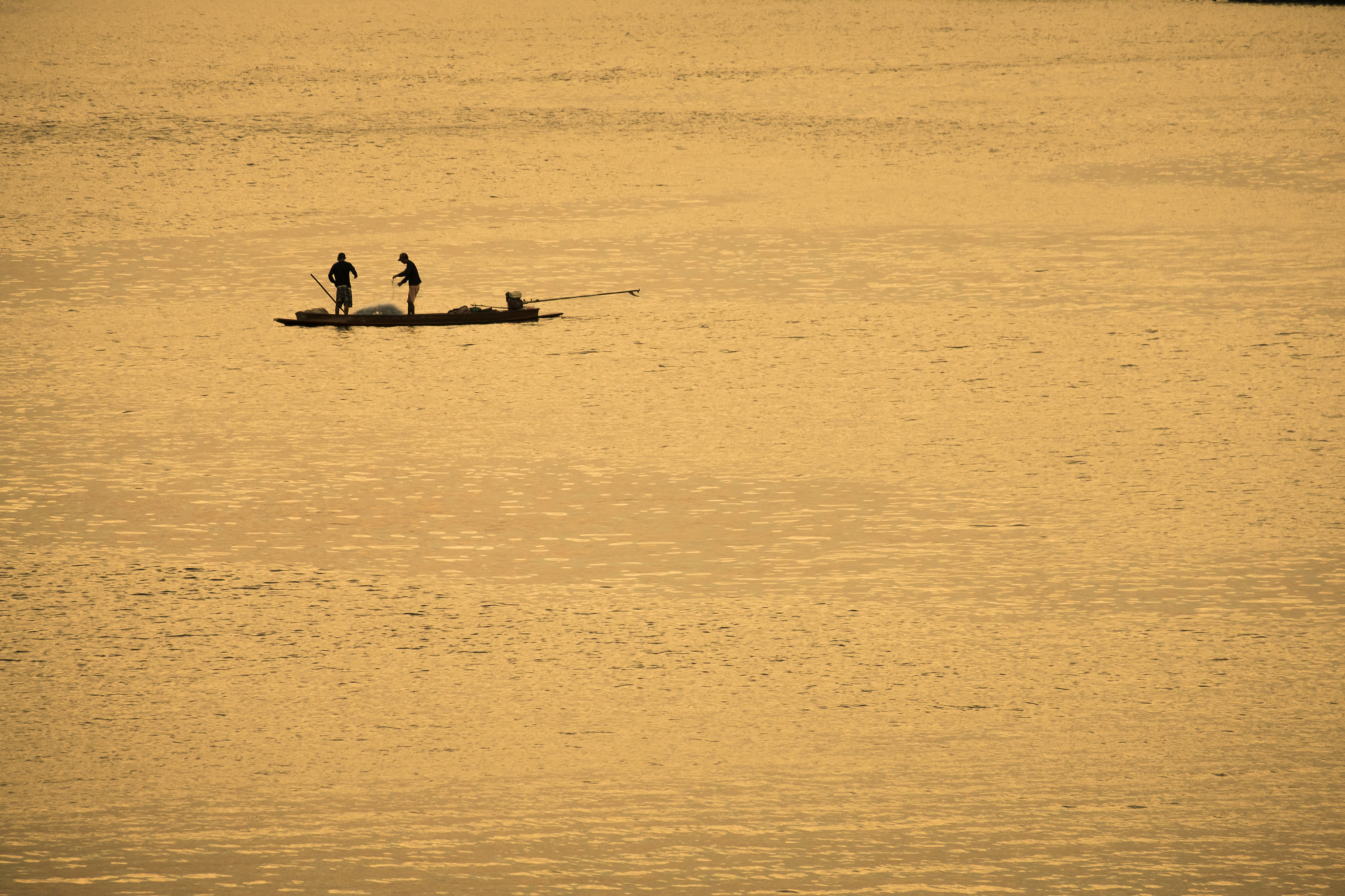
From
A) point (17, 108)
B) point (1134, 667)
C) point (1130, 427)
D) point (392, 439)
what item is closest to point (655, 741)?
point (1134, 667)

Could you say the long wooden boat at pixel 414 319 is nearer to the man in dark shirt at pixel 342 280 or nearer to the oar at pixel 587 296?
the man in dark shirt at pixel 342 280

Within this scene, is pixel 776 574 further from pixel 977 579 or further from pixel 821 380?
pixel 821 380

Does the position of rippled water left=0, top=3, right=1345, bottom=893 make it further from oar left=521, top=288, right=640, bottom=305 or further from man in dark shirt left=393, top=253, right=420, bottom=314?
man in dark shirt left=393, top=253, right=420, bottom=314

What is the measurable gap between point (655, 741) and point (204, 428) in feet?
30.9

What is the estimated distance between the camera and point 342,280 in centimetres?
2248

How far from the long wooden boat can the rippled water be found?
22 centimetres

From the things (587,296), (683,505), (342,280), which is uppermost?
(587,296)

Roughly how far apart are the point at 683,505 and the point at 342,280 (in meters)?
8.58

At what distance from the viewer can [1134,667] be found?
12086 millimetres

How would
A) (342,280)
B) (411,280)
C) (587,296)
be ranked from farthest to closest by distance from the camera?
(587,296) < (411,280) < (342,280)

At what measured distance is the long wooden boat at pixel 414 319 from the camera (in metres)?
22.6

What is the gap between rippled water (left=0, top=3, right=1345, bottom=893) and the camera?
10047 millimetres

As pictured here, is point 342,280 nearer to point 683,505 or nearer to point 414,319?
point 414,319

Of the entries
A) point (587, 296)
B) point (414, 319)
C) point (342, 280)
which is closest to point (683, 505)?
point (414, 319)
